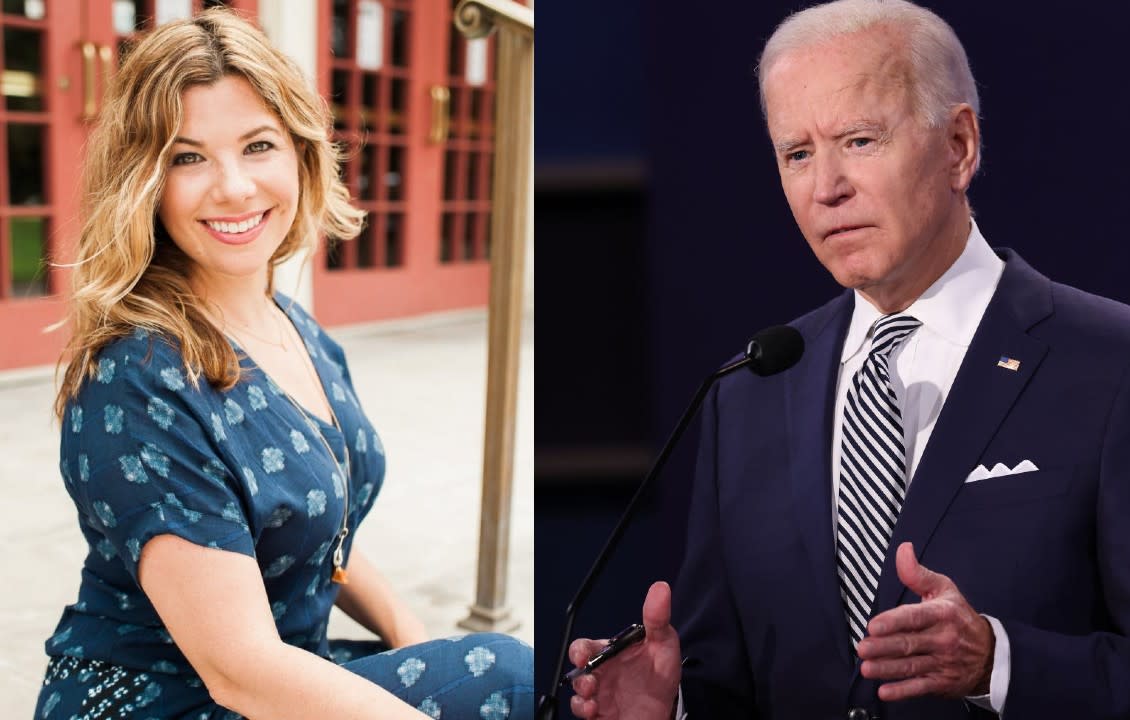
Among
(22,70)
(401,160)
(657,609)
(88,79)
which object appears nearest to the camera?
(657,609)

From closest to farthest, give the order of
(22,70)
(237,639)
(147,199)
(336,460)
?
(237,639), (147,199), (336,460), (22,70)

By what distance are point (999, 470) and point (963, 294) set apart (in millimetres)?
135

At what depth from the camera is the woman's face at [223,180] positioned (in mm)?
1371

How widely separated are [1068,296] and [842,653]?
32 cm

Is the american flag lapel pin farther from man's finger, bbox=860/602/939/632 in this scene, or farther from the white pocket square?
man's finger, bbox=860/602/939/632

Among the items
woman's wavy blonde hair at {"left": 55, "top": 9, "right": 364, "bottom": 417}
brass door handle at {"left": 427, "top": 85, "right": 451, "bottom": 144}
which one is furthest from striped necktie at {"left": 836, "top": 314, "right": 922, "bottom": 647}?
brass door handle at {"left": 427, "top": 85, "right": 451, "bottom": 144}

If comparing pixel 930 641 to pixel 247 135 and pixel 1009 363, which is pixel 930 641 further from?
pixel 247 135

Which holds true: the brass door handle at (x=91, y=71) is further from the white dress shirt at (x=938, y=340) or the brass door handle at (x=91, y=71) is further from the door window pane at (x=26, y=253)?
the white dress shirt at (x=938, y=340)

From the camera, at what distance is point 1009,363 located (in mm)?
816

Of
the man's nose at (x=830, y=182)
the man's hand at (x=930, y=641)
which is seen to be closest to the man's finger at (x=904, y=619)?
the man's hand at (x=930, y=641)

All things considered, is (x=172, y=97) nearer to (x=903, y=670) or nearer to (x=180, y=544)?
(x=180, y=544)

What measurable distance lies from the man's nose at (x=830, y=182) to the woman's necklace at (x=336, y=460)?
2.66 feet

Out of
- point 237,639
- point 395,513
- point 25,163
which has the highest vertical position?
point 25,163

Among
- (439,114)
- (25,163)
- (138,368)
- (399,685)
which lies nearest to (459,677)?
(399,685)
